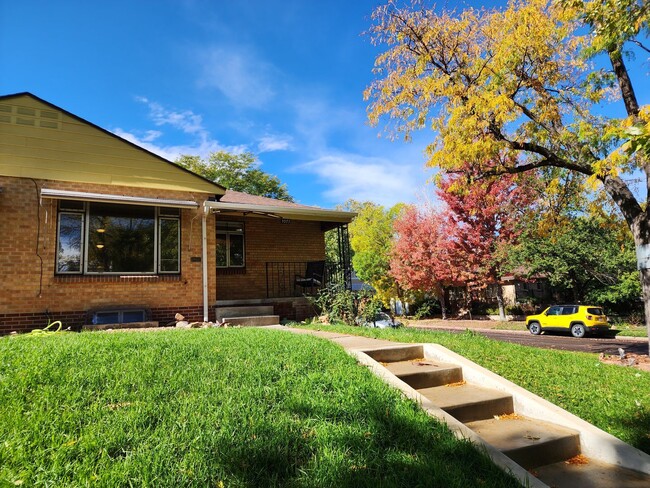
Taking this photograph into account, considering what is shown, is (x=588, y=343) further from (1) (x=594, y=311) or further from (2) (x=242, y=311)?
(2) (x=242, y=311)

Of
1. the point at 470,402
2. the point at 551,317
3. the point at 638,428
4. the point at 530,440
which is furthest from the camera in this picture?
the point at 551,317

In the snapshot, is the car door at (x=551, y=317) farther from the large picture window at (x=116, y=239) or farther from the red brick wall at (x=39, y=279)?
the red brick wall at (x=39, y=279)

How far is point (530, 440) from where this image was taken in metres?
3.23

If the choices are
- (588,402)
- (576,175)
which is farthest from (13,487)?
(576,175)

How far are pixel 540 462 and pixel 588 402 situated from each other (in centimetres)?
199

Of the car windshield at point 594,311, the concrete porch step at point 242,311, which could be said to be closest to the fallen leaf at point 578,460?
the concrete porch step at point 242,311

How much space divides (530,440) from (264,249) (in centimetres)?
1047

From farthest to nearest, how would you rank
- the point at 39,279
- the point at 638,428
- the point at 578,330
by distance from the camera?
the point at 578,330
the point at 39,279
the point at 638,428

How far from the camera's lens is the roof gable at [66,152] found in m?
8.42

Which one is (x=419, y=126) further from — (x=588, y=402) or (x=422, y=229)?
(x=422, y=229)

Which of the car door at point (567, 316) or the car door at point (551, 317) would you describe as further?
the car door at point (551, 317)

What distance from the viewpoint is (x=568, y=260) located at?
21734 millimetres

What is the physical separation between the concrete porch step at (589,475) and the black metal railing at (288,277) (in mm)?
9179

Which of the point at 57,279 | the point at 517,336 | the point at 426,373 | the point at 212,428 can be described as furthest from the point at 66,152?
the point at 517,336
